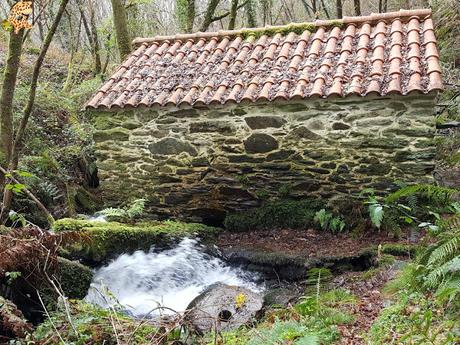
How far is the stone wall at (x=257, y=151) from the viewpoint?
6.08 meters

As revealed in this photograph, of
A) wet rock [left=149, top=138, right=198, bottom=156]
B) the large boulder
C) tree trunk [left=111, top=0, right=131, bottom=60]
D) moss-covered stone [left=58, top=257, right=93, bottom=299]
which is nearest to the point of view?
the large boulder

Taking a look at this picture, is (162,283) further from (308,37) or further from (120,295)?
(308,37)

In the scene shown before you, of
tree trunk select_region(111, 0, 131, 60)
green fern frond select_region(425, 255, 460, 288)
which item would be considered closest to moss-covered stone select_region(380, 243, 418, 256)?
green fern frond select_region(425, 255, 460, 288)

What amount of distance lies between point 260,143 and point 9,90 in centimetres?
379

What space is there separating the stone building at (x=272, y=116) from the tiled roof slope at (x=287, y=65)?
22 mm

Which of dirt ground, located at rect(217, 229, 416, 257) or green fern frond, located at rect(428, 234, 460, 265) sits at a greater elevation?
green fern frond, located at rect(428, 234, 460, 265)

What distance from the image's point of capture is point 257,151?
264 inches

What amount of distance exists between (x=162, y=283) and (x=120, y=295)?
0.51 m

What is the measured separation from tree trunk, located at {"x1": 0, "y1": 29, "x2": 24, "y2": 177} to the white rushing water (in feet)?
9.17

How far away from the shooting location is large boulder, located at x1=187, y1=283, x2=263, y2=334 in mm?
4176

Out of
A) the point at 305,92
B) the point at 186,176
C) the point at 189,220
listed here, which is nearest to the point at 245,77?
the point at 305,92

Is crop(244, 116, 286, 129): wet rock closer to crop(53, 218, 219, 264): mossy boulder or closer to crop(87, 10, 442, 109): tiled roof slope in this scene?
crop(87, 10, 442, 109): tiled roof slope

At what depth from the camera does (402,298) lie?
3672 millimetres

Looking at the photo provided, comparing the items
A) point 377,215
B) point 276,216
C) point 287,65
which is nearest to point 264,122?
point 287,65
